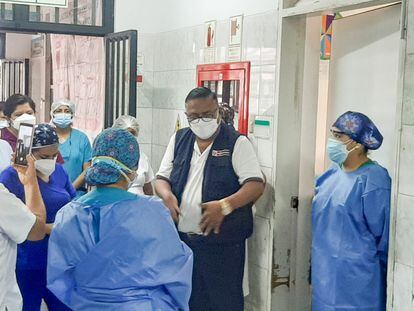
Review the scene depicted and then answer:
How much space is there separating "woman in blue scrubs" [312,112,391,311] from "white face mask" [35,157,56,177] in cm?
132

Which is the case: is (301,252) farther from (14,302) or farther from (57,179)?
(14,302)

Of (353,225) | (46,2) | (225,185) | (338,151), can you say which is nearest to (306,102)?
(338,151)

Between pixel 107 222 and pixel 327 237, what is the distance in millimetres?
1375

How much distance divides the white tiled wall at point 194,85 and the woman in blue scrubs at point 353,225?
46cm

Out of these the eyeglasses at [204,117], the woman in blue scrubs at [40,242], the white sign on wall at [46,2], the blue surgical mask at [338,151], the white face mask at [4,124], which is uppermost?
the white sign on wall at [46,2]

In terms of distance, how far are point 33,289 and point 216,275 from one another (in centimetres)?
103

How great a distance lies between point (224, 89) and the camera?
376 centimetres

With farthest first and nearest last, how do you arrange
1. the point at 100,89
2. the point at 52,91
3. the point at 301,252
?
the point at 52,91, the point at 100,89, the point at 301,252

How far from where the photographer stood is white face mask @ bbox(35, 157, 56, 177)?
2590 millimetres

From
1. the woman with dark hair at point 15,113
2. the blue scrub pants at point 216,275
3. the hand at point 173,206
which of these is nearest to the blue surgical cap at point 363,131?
the blue scrub pants at point 216,275

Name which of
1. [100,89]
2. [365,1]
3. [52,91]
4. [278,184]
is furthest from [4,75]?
[365,1]

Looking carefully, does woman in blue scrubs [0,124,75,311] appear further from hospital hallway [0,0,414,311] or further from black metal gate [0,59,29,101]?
black metal gate [0,59,29,101]

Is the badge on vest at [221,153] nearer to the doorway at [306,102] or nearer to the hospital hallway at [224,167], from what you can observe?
the hospital hallway at [224,167]

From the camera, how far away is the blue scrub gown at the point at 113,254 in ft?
6.35
